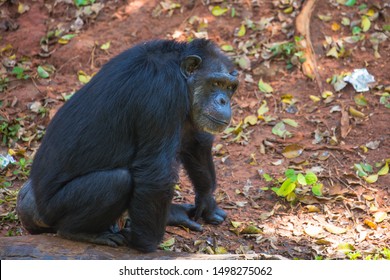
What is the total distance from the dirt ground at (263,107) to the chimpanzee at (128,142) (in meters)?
1.08

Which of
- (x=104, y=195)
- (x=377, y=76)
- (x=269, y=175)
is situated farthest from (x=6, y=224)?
(x=377, y=76)

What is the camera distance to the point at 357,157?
876cm

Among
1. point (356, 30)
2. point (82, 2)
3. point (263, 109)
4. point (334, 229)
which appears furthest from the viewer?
point (82, 2)

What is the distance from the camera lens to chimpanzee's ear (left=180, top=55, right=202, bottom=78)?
21.3 ft

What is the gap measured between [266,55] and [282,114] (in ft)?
4.41

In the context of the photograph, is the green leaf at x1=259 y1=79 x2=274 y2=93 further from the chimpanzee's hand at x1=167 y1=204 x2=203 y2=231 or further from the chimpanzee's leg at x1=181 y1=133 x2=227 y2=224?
the chimpanzee's hand at x1=167 y1=204 x2=203 y2=231

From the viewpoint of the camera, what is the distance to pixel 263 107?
977 cm

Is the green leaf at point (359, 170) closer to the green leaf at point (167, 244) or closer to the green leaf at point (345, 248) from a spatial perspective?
the green leaf at point (345, 248)

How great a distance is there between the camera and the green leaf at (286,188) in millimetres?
7848

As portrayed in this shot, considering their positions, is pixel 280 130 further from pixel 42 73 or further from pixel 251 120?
pixel 42 73

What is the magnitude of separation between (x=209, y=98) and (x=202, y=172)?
1.06 meters

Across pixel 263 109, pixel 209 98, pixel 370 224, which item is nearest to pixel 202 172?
pixel 209 98

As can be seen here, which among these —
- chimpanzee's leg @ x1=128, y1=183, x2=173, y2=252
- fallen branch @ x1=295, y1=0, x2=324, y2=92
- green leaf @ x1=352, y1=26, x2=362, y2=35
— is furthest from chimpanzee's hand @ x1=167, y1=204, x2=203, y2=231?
green leaf @ x1=352, y1=26, x2=362, y2=35

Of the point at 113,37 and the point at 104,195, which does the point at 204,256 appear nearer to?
the point at 104,195
